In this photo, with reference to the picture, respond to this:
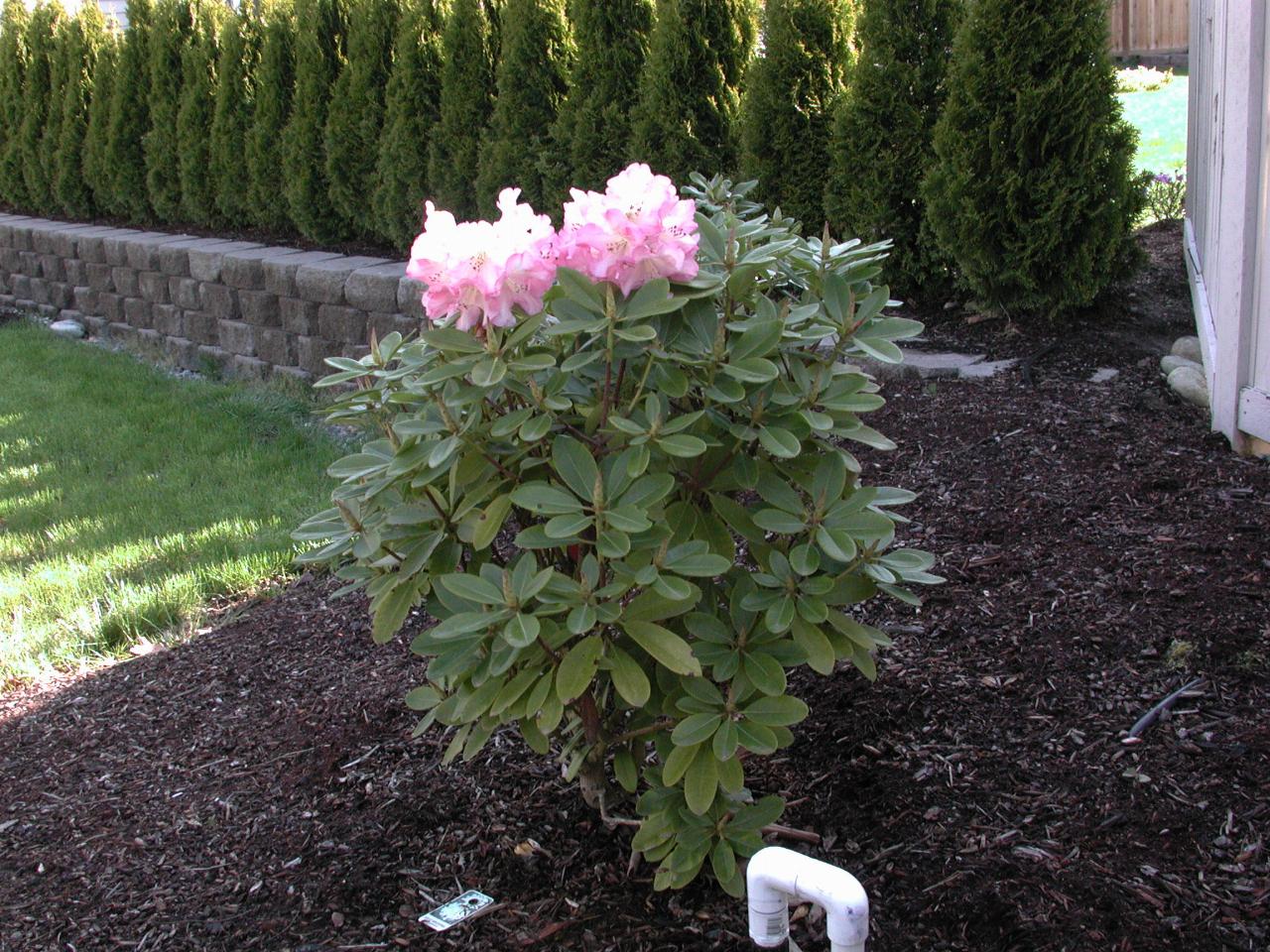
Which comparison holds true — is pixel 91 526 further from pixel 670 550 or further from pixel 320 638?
pixel 670 550

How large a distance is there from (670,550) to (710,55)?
418 cm

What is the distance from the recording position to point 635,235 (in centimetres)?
165

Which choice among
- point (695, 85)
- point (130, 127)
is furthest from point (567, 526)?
point (130, 127)

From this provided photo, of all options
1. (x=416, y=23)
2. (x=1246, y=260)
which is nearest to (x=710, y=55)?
(x=416, y=23)

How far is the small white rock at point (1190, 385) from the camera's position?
3693 mm

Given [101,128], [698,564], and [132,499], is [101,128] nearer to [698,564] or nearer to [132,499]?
[132,499]

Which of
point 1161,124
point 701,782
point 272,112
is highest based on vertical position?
point 272,112

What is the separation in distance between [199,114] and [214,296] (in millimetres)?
1967

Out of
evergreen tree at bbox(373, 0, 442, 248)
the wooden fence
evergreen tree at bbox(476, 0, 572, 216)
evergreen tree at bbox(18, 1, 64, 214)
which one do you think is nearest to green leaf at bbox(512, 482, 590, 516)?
evergreen tree at bbox(476, 0, 572, 216)

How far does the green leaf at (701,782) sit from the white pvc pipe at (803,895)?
0.80 ft

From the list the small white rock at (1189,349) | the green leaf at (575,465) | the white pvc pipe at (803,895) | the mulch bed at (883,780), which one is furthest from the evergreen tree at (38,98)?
the white pvc pipe at (803,895)

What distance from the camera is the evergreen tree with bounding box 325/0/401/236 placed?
7105mm

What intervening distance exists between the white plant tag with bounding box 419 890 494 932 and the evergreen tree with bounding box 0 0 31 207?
1137cm

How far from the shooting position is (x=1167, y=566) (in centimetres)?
265
